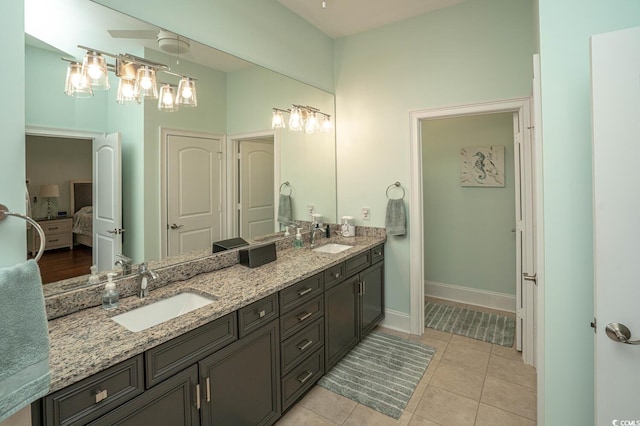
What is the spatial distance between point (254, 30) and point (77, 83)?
1.39 meters

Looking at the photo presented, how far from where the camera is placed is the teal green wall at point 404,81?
2637 mm

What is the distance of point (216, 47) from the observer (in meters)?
2.15

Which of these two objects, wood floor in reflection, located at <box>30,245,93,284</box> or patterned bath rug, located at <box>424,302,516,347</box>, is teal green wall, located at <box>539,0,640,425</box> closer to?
patterned bath rug, located at <box>424,302,516,347</box>

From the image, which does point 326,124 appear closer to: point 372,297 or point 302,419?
point 372,297

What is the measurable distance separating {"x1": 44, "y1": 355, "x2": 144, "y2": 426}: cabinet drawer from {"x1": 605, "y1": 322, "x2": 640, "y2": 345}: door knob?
66.7 inches

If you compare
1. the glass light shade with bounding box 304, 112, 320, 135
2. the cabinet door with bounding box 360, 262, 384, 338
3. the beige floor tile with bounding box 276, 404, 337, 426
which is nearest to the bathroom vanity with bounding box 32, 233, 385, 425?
the beige floor tile with bounding box 276, 404, 337, 426

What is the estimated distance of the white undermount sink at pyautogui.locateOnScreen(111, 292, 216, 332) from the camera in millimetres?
1517

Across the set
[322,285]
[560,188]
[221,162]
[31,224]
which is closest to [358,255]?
[322,285]

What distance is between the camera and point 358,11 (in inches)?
113

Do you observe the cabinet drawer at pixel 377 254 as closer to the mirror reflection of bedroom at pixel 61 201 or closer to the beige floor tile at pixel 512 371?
the beige floor tile at pixel 512 371

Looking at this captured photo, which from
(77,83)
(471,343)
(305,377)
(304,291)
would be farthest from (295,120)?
(471,343)

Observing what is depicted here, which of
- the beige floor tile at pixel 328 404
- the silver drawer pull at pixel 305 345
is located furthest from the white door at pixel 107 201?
the beige floor tile at pixel 328 404

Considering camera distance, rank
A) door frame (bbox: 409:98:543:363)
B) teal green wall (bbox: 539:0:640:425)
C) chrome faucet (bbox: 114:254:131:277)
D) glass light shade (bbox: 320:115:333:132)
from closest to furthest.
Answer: teal green wall (bbox: 539:0:640:425) < chrome faucet (bbox: 114:254:131:277) < door frame (bbox: 409:98:543:363) < glass light shade (bbox: 320:115:333:132)

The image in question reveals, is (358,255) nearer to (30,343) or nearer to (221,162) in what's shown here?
(221,162)
